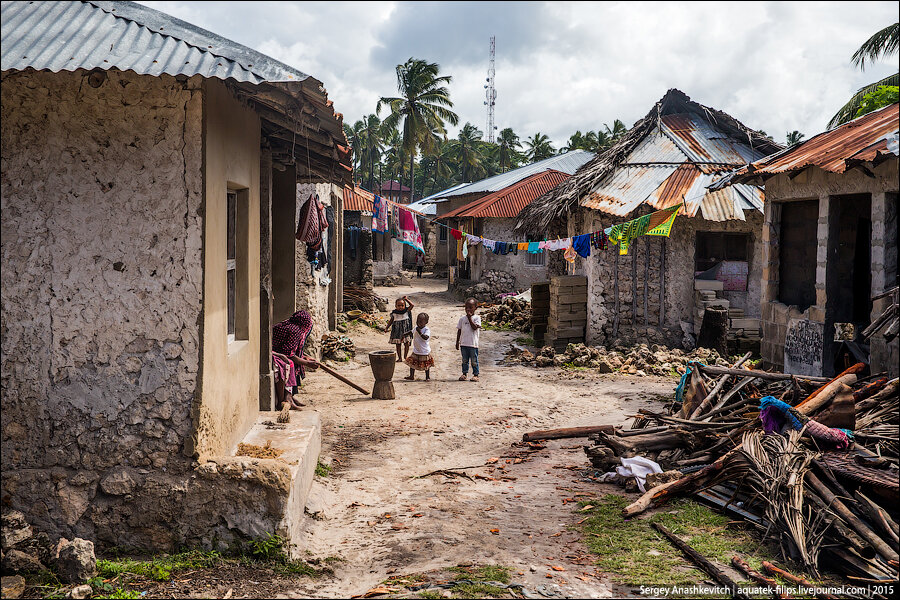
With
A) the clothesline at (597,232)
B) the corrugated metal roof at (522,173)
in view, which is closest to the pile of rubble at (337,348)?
the clothesline at (597,232)

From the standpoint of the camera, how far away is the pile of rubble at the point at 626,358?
12.3 metres

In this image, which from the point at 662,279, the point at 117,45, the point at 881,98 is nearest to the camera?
the point at 117,45

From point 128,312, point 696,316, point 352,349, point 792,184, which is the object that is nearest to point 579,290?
point 696,316

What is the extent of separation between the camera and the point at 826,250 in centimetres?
824

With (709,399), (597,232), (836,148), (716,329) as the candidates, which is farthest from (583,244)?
(709,399)

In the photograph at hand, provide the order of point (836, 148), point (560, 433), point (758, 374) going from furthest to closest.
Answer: point (560, 433), point (836, 148), point (758, 374)

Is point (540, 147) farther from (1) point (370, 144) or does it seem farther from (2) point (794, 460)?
(2) point (794, 460)

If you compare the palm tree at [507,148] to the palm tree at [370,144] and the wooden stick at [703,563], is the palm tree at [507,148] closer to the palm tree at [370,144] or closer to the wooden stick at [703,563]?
the palm tree at [370,144]

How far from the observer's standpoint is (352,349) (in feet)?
45.5

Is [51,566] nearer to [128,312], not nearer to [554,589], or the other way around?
[128,312]

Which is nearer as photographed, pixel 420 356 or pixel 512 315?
pixel 420 356

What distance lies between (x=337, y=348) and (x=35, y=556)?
9.17 m

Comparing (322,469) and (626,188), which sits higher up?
(626,188)

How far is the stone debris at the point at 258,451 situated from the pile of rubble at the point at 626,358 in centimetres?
822
